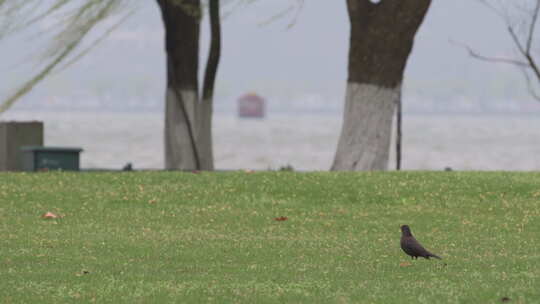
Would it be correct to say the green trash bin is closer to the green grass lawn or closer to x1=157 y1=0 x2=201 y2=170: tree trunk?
the green grass lawn

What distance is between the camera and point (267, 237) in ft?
64.3

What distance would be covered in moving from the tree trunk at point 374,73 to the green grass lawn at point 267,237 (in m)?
2.90

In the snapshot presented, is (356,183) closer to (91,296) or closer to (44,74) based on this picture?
(44,74)

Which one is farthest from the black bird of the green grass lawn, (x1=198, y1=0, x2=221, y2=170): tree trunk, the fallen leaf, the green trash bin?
(x1=198, y1=0, x2=221, y2=170): tree trunk

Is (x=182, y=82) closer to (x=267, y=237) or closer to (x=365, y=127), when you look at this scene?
(x=365, y=127)

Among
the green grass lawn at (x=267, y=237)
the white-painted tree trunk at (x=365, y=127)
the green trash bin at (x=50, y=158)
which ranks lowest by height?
the green grass lawn at (x=267, y=237)

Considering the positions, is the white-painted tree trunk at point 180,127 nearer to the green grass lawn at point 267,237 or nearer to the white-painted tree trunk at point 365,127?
the white-painted tree trunk at point 365,127

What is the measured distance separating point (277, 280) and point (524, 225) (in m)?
9.06

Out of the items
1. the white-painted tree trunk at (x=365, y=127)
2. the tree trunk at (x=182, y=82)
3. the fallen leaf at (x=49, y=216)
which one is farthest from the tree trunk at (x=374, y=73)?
the fallen leaf at (x=49, y=216)

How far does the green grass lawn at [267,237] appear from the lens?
13359 mm

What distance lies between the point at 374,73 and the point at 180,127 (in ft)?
26.2

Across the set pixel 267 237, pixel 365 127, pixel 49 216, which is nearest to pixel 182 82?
pixel 365 127

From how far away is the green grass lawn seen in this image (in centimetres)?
1336

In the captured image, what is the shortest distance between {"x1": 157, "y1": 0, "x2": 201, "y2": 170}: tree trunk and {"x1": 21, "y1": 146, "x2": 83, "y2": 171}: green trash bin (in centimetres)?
473
